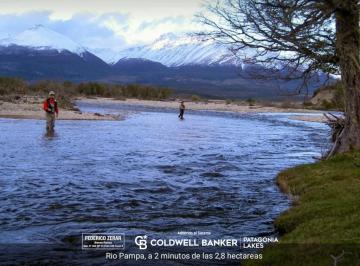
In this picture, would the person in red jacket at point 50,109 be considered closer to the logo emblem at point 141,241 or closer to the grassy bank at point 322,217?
the grassy bank at point 322,217

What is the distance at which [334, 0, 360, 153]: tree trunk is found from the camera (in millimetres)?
14938

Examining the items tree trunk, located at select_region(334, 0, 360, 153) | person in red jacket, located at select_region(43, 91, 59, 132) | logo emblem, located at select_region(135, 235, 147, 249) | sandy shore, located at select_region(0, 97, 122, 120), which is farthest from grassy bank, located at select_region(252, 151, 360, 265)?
sandy shore, located at select_region(0, 97, 122, 120)

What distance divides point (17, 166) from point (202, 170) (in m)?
6.07

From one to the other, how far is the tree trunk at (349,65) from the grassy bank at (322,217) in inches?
52.5

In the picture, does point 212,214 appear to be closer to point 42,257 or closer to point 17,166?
point 42,257

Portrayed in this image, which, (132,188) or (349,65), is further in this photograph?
(349,65)

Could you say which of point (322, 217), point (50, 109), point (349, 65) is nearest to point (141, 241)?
point (322, 217)

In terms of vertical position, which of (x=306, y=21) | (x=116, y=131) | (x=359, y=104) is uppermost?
(x=306, y=21)

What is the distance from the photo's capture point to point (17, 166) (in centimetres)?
1686

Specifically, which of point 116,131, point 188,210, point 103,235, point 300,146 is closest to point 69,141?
point 116,131

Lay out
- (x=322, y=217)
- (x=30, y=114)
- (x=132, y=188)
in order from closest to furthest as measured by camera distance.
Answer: (x=322, y=217) < (x=132, y=188) < (x=30, y=114)

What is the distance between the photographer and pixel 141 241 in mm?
9148

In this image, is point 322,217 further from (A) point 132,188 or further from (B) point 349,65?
(B) point 349,65

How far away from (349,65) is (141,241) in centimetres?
925
